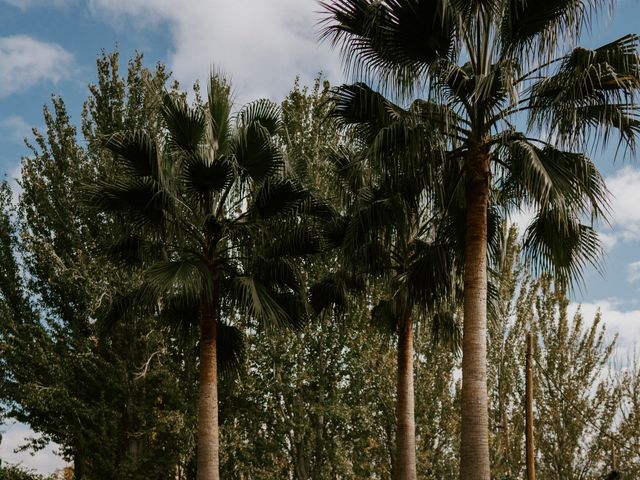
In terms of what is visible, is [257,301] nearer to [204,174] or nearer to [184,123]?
[204,174]

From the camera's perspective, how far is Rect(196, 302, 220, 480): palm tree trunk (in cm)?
1119

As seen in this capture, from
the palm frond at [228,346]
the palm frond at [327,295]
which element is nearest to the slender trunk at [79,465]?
the palm frond at [228,346]

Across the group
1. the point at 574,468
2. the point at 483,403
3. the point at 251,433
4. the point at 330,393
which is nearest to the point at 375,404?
the point at 330,393

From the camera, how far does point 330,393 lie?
62.4ft

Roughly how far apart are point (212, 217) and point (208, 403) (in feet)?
9.96

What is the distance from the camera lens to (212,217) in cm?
1157

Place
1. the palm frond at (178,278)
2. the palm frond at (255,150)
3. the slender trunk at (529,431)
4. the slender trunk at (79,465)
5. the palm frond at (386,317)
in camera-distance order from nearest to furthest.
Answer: the palm frond at (178,278), the palm frond at (255,150), the palm frond at (386,317), the slender trunk at (529,431), the slender trunk at (79,465)

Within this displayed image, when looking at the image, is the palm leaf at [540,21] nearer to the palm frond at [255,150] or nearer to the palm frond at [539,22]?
the palm frond at [539,22]

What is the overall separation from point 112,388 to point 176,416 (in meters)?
2.02

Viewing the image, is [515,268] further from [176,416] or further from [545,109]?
[545,109]

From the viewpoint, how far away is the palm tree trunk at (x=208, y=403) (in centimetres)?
1119

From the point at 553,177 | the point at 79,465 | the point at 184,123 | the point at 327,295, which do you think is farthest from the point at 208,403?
the point at 79,465

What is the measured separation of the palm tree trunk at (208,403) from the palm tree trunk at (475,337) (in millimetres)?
4563

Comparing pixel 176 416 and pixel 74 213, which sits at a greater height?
pixel 74 213
